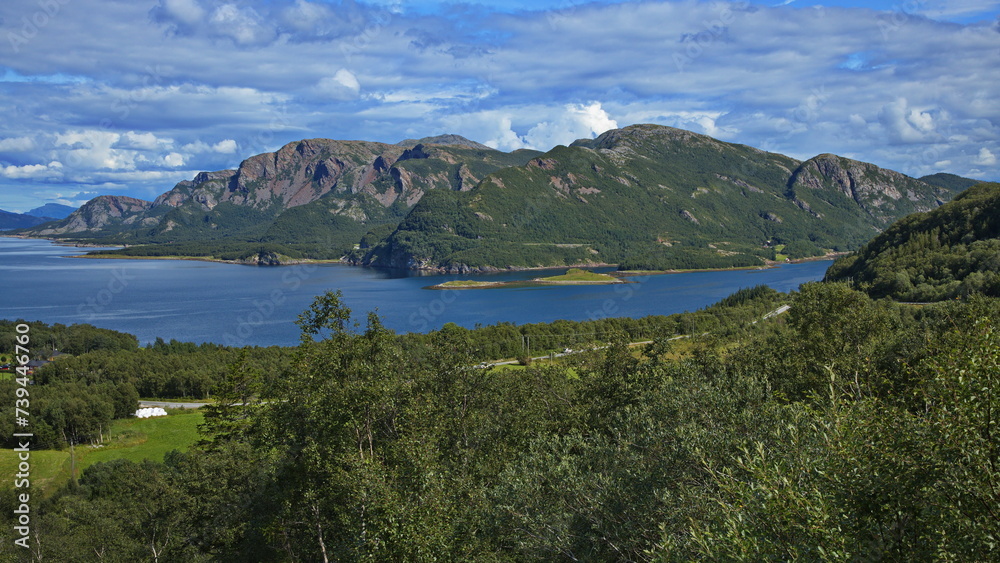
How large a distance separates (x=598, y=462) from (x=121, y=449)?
173ft

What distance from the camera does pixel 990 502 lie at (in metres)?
6.70

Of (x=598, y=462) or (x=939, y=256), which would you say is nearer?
(x=598, y=462)

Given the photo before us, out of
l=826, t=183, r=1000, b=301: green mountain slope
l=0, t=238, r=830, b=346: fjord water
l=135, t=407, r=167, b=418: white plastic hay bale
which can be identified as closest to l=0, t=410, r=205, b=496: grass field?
l=135, t=407, r=167, b=418: white plastic hay bale

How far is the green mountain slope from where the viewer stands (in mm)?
Result: 85562

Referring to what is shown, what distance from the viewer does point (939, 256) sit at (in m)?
97.8

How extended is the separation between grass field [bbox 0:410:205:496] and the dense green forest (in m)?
7.70

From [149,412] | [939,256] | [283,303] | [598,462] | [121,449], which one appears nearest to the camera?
[598,462]

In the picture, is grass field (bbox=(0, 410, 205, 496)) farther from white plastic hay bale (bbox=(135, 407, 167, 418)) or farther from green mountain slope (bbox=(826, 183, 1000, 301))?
→ green mountain slope (bbox=(826, 183, 1000, 301))

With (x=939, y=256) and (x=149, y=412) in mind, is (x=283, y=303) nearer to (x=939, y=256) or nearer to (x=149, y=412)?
(x=149, y=412)

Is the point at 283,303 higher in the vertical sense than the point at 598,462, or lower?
lower

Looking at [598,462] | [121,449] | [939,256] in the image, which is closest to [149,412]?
[121,449]

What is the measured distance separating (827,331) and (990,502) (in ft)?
65.4

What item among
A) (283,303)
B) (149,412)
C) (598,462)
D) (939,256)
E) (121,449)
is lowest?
(121,449)

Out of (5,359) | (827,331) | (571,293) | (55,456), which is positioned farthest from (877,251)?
(5,359)
